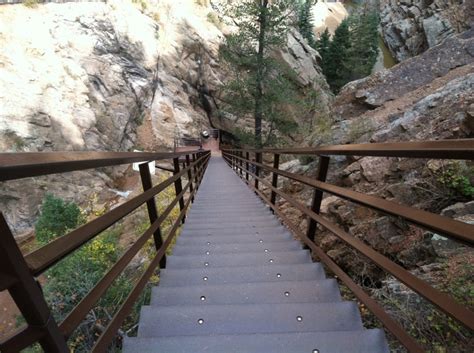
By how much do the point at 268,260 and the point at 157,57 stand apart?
25030mm

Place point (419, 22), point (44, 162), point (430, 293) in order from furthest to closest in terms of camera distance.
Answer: point (419, 22), point (430, 293), point (44, 162)

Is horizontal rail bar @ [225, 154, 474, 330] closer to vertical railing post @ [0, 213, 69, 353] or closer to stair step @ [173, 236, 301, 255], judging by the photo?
vertical railing post @ [0, 213, 69, 353]

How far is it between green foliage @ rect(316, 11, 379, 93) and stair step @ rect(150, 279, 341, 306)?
3813cm

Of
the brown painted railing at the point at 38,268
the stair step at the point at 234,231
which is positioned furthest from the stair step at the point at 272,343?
the stair step at the point at 234,231

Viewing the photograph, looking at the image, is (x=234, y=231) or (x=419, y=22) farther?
(x=419, y=22)

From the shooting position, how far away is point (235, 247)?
334cm

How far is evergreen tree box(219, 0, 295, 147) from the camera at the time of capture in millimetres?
13875

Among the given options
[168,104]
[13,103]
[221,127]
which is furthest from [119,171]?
[221,127]

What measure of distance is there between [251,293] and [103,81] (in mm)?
21534

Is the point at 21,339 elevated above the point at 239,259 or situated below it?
above

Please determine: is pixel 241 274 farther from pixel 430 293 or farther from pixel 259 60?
pixel 259 60

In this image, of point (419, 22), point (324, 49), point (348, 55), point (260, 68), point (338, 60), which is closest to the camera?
point (260, 68)

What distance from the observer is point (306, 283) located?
228 cm

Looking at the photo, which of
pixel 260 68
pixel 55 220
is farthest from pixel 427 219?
pixel 260 68
